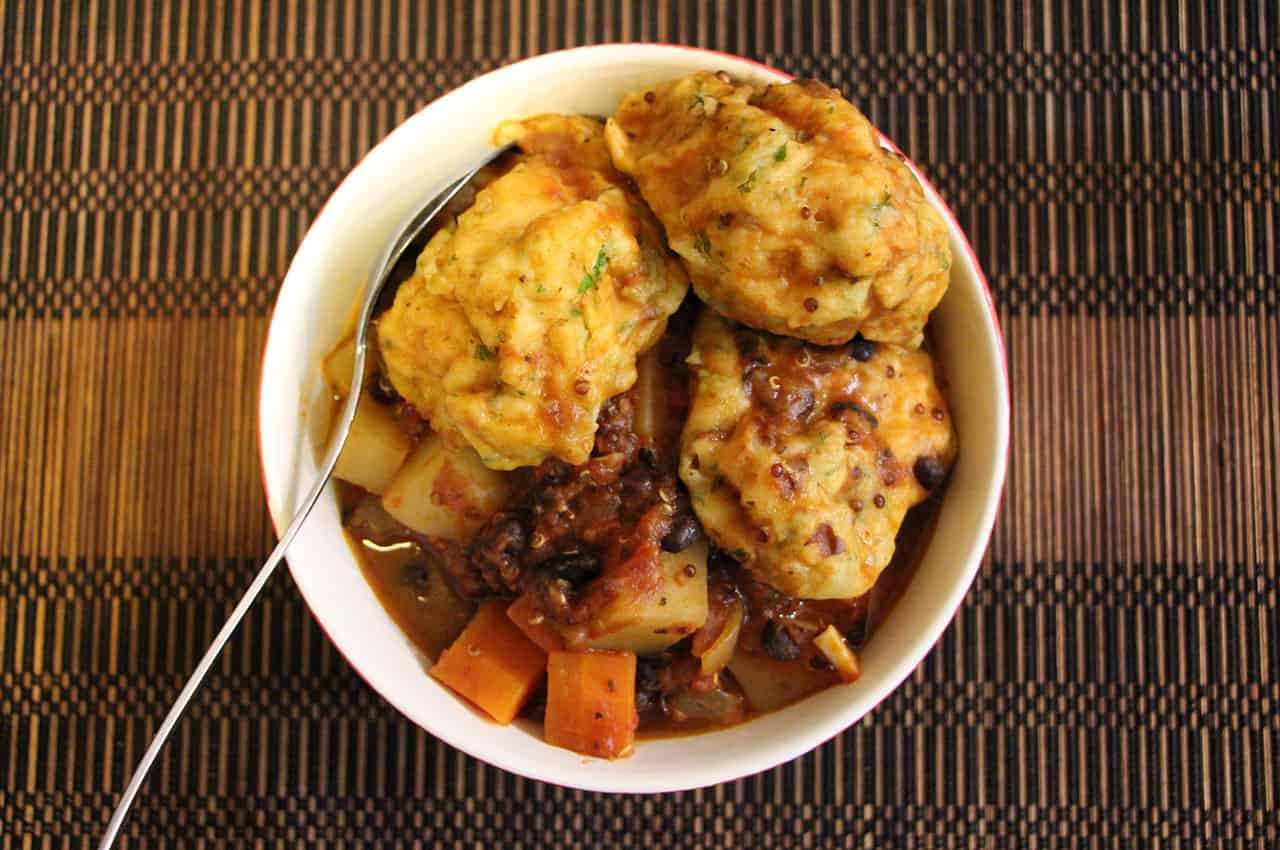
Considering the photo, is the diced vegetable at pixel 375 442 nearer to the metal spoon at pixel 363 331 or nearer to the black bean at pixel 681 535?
the metal spoon at pixel 363 331

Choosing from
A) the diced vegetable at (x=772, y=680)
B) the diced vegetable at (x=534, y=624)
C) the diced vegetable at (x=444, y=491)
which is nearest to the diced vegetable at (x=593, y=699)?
the diced vegetable at (x=534, y=624)

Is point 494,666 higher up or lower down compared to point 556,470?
lower down

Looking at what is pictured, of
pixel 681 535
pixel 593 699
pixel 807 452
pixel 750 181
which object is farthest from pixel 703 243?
pixel 593 699

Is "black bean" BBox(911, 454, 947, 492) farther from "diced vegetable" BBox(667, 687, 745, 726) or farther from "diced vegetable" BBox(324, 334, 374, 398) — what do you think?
"diced vegetable" BBox(324, 334, 374, 398)

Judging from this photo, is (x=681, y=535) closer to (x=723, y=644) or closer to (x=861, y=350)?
(x=723, y=644)

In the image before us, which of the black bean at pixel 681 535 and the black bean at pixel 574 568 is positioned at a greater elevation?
the black bean at pixel 681 535

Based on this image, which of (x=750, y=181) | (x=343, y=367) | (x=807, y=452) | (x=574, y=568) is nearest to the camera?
(x=750, y=181)
